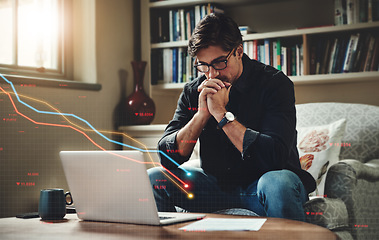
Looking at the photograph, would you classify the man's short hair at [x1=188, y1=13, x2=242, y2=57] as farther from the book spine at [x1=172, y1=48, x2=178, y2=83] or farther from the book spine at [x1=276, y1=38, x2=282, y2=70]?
the book spine at [x1=172, y1=48, x2=178, y2=83]

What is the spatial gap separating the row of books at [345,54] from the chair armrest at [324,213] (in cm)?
123

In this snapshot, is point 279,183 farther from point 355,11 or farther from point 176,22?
point 176,22

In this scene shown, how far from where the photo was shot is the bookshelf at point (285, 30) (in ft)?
8.71

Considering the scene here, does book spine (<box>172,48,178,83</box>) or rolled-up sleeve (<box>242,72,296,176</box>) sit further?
book spine (<box>172,48,178,83</box>)

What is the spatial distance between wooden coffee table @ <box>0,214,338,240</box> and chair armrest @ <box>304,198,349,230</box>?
0.39 meters

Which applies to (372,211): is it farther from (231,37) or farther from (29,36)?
(29,36)

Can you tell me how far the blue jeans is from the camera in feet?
4.61

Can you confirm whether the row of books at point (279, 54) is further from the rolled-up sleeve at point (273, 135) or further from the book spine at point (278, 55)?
the rolled-up sleeve at point (273, 135)

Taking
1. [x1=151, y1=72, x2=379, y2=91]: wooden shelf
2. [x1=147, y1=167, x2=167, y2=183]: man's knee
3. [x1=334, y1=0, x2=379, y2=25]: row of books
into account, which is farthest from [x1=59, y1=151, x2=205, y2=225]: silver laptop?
[x1=334, y1=0, x2=379, y2=25]: row of books

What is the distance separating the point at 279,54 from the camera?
111 inches

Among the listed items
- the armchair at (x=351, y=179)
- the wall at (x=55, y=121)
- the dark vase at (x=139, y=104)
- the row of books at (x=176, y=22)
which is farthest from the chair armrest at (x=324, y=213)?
the row of books at (x=176, y=22)

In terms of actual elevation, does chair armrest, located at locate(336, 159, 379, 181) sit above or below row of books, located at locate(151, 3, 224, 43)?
below

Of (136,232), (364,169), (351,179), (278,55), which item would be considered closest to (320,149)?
(364,169)

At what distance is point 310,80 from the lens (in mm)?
Answer: 2730
